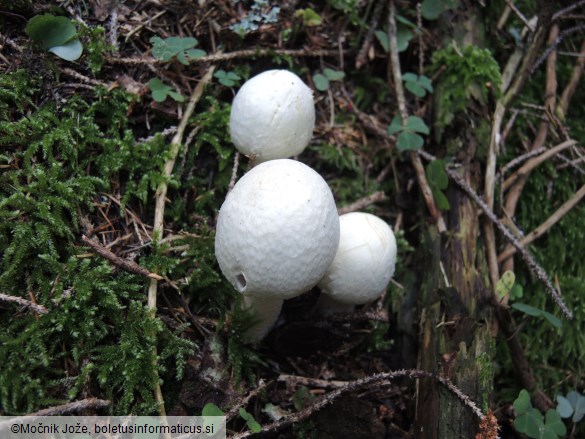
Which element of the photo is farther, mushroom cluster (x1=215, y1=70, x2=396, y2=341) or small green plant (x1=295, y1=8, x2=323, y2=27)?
small green plant (x1=295, y1=8, x2=323, y2=27)

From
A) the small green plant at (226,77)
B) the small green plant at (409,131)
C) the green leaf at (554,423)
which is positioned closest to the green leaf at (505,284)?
the green leaf at (554,423)

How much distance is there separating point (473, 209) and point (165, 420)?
6.70 ft

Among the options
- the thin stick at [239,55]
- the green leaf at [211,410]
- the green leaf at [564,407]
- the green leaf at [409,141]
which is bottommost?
the green leaf at [564,407]

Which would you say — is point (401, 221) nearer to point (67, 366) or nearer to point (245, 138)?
point (245, 138)

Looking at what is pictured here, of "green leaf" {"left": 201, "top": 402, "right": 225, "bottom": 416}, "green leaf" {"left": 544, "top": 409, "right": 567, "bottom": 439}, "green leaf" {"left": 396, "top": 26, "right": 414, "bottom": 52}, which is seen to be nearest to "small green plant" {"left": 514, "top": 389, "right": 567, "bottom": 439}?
"green leaf" {"left": 544, "top": 409, "right": 567, "bottom": 439}

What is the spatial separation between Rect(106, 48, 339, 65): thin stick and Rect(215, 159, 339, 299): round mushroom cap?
1.24 m

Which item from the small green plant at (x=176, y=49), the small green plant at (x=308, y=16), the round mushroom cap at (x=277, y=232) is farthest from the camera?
the small green plant at (x=308, y=16)

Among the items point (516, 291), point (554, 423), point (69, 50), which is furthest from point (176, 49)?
point (554, 423)

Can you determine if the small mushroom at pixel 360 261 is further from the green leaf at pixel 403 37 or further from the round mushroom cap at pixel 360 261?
the green leaf at pixel 403 37

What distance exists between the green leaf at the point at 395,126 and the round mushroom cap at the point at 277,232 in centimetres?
114

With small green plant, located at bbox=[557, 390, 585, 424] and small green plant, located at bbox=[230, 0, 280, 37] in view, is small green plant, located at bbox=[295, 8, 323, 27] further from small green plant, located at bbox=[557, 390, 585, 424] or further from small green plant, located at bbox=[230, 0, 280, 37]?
small green plant, located at bbox=[557, 390, 585, 424]

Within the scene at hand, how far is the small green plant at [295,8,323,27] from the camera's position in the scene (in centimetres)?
318

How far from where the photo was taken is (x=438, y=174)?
278 cm

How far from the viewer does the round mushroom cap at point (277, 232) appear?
6.12 feet
